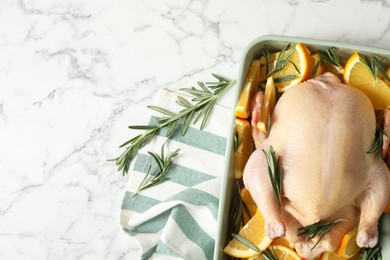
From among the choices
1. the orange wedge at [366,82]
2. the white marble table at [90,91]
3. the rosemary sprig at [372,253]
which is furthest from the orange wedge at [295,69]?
the rosemary sprig at [372,253]

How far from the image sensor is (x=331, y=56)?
155 cm

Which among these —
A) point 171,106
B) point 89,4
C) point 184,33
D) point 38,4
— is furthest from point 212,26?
point 38,4

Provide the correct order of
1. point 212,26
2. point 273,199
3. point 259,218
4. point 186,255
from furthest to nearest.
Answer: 1. point 212,26
2. point 186,255
3. point 259,218
4. point 273,199

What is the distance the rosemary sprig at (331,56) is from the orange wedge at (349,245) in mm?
411

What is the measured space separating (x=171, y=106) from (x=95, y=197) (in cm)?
35

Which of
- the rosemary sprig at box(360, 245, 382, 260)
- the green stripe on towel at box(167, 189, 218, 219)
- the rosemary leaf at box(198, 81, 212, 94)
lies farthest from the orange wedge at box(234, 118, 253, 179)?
the rosemary sprig at box(360, 245, 382, 260)

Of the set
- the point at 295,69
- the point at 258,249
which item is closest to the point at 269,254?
the point at 258,249

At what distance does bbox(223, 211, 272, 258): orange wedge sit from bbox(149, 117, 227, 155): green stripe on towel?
0.25 meters

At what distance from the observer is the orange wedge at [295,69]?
1539mm

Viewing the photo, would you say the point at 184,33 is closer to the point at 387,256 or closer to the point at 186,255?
the point at 186,255

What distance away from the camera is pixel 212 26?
1.79 metres

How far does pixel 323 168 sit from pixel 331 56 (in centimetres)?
31

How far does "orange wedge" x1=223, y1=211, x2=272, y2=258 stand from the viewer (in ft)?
5.05

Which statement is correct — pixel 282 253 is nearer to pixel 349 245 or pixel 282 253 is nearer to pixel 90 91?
pixel 349 245
